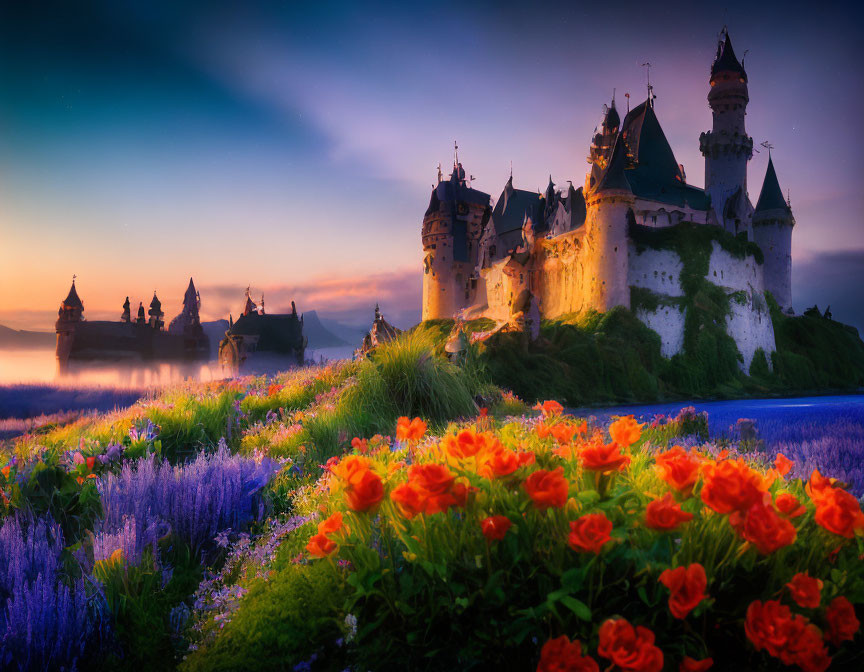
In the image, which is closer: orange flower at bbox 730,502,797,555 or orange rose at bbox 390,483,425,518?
orange flower at bbox 730,502,797,555

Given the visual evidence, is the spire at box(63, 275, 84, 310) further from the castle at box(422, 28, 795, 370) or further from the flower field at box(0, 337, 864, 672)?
the flower field at box(0, 337, 864, 672)

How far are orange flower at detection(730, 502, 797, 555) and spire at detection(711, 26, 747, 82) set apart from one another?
49771 mm

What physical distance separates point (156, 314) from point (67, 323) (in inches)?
336

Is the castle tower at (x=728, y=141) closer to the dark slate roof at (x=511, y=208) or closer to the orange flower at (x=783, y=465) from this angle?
the dark slate roof at (x=511, y=208)

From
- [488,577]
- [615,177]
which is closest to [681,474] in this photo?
[488,577]

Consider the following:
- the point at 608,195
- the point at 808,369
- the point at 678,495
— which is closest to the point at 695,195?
the point at 608,195

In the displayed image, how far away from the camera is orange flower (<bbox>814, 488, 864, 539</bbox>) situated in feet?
6.13

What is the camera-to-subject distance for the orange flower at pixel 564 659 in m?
1.65

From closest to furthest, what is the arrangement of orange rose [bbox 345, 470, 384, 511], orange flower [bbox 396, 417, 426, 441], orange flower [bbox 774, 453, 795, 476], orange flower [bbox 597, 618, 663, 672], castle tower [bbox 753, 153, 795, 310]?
orange flower [bbox 597, 618, 663, 672] < orange rose [bbox 345, 470, 384, 511] < orange flower [bbox 774, 453, 795, 476] < orange flower [bbox 396, 417, 426, 441] < castle tower [bbox 753, 153, 795, 310]

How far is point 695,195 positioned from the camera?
3966 cm

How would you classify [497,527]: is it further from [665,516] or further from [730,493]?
[730,493]

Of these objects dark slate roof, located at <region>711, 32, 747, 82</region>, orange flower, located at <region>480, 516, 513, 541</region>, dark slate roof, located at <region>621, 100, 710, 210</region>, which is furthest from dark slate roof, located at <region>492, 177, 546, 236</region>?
orange flower, located at <region>480, 516, 513, 541</region>

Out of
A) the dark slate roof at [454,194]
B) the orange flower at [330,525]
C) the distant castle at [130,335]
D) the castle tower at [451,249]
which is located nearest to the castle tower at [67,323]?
the distant castle at [130,335]

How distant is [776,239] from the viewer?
43.6 meters
